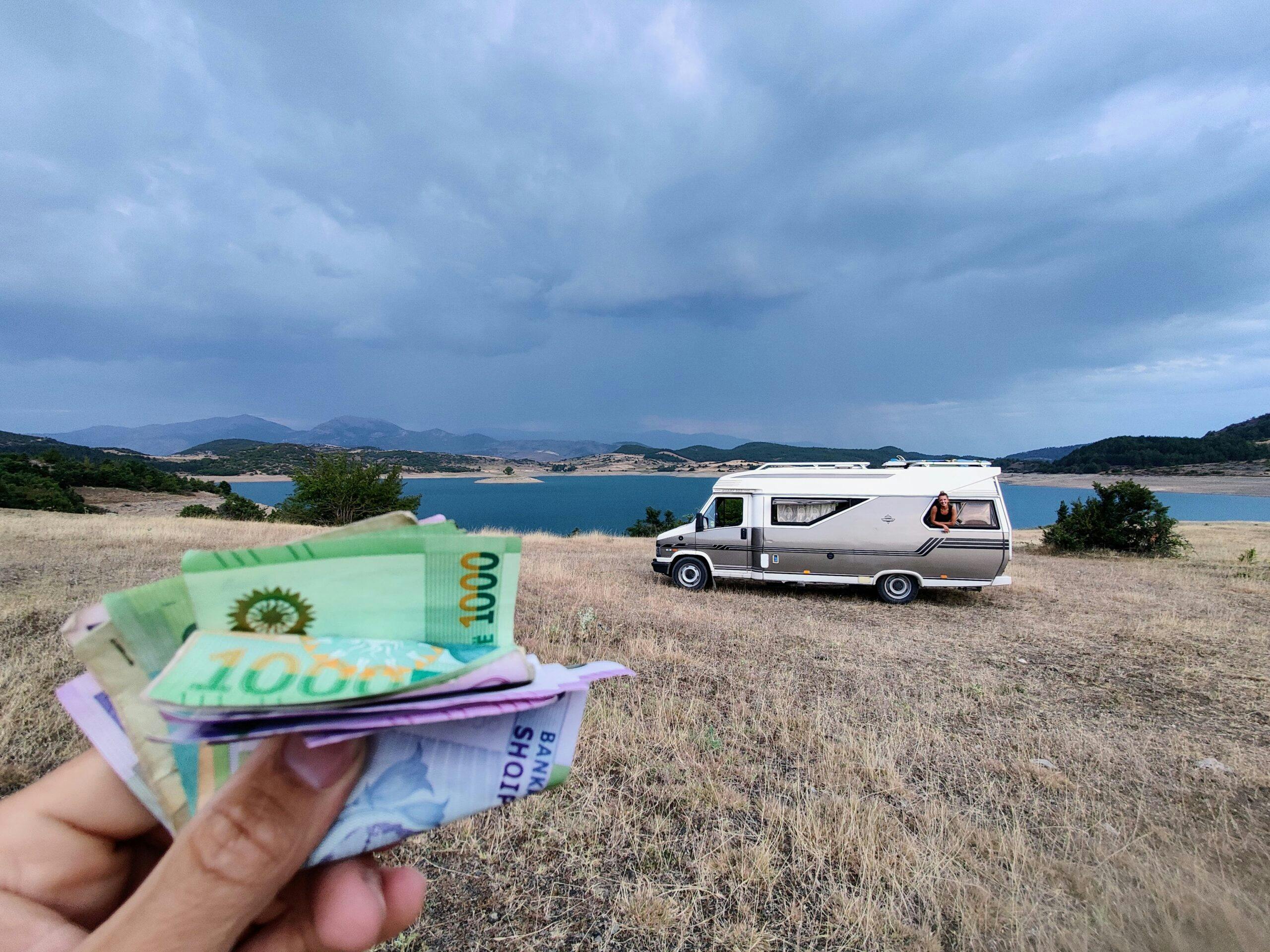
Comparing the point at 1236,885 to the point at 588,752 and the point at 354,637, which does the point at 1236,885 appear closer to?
the point at 588,752

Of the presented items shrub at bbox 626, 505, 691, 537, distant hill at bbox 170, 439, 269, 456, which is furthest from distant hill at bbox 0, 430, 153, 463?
shrub at bbox 626, 505, 691, 537

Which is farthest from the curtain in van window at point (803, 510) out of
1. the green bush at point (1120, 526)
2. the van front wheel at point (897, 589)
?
the green bush at point (1120, 526)

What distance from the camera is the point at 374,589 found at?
892 millimetres

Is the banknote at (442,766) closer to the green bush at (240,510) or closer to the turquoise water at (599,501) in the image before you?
the green bush at (240,510)

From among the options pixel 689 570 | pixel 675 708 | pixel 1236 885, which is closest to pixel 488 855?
pixel 675 708

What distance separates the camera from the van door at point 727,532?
11391mm

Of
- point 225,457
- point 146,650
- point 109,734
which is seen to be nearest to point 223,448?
point 225,457

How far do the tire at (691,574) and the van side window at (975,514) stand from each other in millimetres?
4961

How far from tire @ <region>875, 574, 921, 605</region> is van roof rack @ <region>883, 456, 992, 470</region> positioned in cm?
231

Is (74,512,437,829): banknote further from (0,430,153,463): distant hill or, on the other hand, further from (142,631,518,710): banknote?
(0,430,153,463): distant hill

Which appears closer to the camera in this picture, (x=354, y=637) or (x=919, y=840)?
(x=354, y=637)

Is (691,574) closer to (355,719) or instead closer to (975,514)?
(975,514)

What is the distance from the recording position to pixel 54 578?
782cm

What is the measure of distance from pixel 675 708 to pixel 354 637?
14.4 ft
